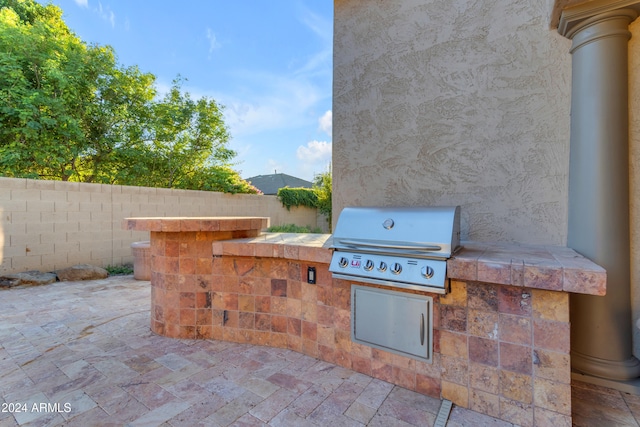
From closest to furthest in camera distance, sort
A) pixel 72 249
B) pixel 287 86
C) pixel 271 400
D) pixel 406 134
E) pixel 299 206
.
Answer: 1. pixel 271 400
2. pixel 406 134
3. pixel 72 249
4. pixel 287 86
5. pixel 299 206

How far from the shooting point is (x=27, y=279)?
17.9 ft

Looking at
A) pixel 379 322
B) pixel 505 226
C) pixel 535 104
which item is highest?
pixel 535 104

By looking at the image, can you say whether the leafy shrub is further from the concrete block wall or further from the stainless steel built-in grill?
the stainless steel built-in grill

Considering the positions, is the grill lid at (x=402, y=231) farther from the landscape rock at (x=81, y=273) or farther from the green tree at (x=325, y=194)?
the green tree at (x=325, y=194)

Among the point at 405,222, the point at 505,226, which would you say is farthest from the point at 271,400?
the point at 505,226

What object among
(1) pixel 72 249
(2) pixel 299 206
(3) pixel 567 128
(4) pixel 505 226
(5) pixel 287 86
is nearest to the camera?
(3) pixel 567 128

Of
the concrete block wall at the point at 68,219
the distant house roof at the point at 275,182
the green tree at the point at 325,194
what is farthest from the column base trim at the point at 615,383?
the distant house roof at the point at 275,182

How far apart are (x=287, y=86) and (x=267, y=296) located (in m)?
9.99

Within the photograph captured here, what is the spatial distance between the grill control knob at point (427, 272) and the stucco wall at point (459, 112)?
1.63m

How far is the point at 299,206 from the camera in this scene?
1325cm

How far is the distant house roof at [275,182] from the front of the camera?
799 inches

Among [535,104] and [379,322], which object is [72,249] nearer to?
[379,322]

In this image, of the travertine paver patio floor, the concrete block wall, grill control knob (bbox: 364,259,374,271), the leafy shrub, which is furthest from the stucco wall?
the concrete block wall

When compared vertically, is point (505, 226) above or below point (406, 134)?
below
